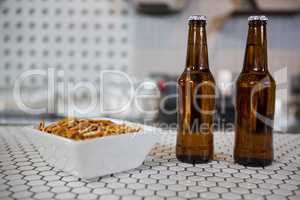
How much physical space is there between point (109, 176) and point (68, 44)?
2577 mm

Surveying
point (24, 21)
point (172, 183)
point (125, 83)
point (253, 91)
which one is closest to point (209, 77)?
point (253, 91)

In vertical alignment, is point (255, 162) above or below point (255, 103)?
below

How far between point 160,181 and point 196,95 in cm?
17

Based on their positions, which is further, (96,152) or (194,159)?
(194,159)

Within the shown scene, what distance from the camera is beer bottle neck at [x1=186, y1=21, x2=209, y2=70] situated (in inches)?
24.1

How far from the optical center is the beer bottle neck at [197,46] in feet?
2.01

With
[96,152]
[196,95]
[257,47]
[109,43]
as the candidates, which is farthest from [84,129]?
[109,43]

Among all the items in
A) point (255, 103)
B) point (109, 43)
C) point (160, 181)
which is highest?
point (109, 43)

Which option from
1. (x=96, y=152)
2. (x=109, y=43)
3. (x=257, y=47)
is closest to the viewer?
(x=96, y=152)

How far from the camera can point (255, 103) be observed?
589 mm

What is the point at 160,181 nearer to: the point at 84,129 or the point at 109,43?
the point at 84,129

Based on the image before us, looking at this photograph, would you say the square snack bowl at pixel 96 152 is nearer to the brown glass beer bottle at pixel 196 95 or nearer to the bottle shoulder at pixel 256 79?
the brown glass beer bottle at pixel 196 95

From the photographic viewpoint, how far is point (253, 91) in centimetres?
59

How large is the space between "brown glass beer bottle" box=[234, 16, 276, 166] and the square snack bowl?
0.52ft
